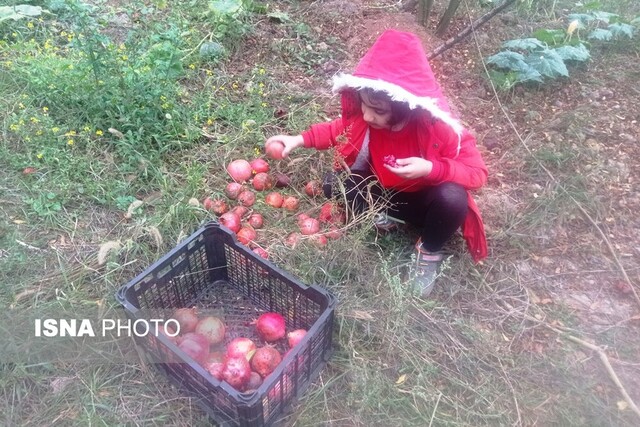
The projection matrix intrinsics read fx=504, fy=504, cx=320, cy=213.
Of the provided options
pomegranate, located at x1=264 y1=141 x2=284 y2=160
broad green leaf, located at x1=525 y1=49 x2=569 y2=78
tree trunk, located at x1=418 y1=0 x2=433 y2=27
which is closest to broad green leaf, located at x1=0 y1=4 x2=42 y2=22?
pomegranate, located at x1=264 y1=141 x2=284 y2=160

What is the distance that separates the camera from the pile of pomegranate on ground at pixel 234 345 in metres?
1.74

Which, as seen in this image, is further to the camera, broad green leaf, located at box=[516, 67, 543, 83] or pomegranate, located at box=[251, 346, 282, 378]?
broad green leaf, located at box=[516, 67, 543, 83]

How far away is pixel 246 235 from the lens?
233 centimetres

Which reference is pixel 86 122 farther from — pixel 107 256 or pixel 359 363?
pixel 359 363

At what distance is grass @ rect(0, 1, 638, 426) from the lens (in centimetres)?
A: 188

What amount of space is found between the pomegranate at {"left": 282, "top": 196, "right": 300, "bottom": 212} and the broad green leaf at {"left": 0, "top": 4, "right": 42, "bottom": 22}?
2.44m

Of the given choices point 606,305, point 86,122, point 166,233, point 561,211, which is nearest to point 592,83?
point 561,211

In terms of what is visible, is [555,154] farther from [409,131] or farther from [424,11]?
[424,11]

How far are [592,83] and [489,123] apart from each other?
944 millimetres

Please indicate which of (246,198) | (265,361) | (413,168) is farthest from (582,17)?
(265,361)

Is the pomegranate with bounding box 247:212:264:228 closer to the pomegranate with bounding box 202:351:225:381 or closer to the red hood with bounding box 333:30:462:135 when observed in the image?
the pomegranate with bounding box 202:351:225:381

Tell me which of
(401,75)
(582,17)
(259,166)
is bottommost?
(259,166)

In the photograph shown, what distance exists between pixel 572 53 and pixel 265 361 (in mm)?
2987

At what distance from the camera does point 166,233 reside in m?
2.37
